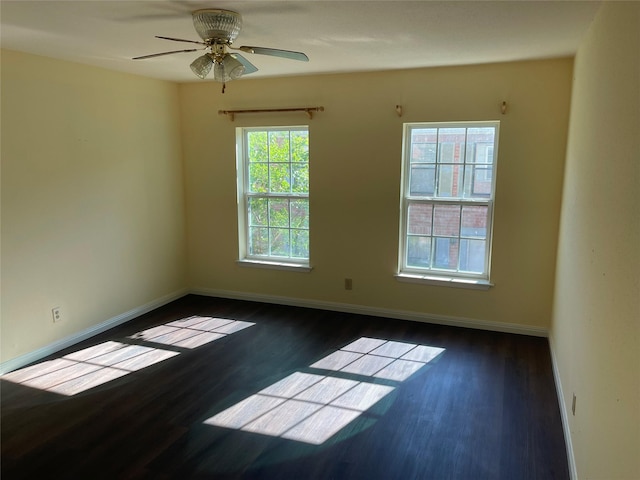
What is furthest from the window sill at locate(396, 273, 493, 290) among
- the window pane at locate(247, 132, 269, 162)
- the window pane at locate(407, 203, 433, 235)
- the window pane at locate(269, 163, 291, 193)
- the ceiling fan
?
the ceiling fan

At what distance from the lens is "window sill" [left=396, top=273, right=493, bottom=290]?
4.01 meters

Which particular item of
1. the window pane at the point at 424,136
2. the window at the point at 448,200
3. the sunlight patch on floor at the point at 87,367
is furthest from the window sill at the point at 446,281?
the sunlight patch on floor at the point at 87,367

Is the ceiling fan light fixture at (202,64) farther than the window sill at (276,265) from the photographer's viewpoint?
No

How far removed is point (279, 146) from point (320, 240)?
1083 mm

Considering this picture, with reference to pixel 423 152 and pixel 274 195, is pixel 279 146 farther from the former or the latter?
pixel 423 152

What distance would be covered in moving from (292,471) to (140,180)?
3.25 m

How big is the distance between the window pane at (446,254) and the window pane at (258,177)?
1894mm

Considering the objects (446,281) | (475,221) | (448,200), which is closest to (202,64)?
(448,200)

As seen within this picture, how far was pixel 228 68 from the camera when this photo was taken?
2492 mm

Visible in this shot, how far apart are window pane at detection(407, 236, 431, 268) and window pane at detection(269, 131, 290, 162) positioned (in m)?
1.56

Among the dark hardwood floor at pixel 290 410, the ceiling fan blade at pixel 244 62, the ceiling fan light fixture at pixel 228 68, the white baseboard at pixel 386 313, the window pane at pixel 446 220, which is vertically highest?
the ceiling fan blade at pixel 244 62

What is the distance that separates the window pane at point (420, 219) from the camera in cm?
416

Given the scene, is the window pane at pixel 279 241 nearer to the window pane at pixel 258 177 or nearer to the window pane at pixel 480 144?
the window pane at pixel 258 177

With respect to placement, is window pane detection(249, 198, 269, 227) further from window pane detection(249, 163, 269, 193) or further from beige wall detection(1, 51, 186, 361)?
beige wall detection(1, 51, 186, 361)
